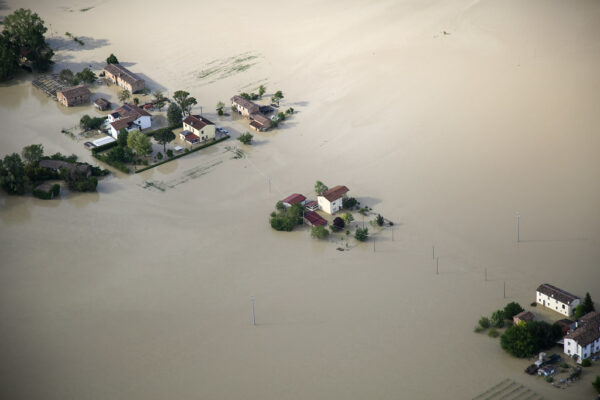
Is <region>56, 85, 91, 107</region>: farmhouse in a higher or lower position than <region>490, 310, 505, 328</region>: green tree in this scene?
higher

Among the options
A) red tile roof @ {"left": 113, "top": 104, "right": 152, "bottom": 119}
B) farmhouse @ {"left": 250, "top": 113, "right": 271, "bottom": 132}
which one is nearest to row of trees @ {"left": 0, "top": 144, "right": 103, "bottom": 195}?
red tile roof @ {"left": 113, "top": 104, "right": 152, "bottom": 119}

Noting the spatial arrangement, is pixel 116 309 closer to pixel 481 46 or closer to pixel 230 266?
pixel 230 266

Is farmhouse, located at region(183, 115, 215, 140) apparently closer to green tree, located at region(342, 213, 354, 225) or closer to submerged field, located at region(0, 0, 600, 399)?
submerged field, located at region(0, 0, 600, 399)

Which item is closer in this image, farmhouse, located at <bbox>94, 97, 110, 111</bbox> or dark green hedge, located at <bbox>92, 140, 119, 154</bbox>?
dark green hedge, located at <bbox>92, 140, 119, 154</bbox>

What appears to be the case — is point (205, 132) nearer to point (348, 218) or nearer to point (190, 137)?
point (190, 137)

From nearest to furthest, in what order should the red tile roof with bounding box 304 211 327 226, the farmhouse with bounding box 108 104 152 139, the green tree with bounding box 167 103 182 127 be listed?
the red tile roof with bounding box 304 211 327 226, the farmhouse with bounding box 108 104 152 139, the green tree with bounding box 167 103 182 127

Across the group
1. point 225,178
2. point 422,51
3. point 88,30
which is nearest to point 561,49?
point 422,51

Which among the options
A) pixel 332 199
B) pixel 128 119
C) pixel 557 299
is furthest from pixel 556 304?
pixel 128 119
